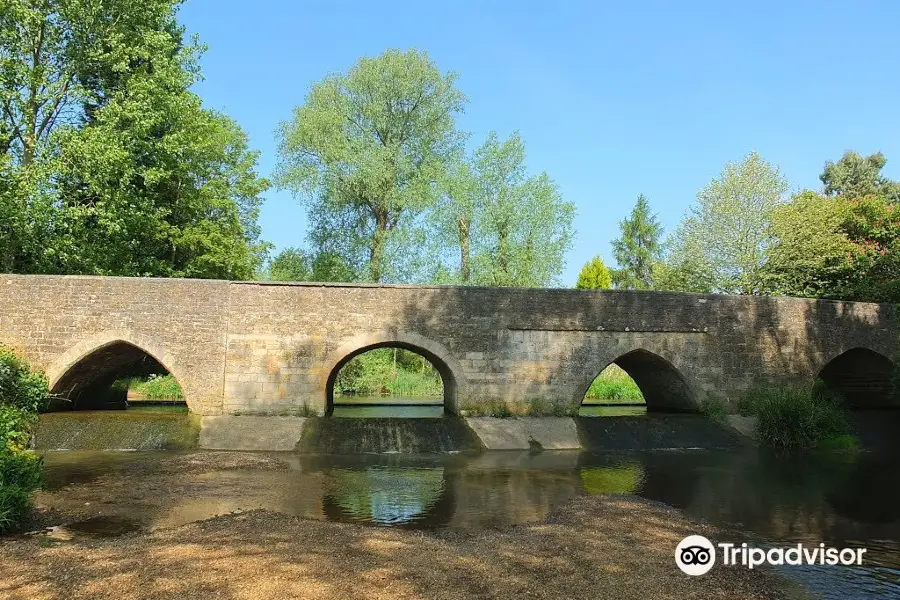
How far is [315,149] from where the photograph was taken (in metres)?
30.3

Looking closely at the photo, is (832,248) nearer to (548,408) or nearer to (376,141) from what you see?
(548,408)

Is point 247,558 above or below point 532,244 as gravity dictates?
below

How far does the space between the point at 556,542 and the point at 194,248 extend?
20099mm

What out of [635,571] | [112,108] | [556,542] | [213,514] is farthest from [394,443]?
[112,108]

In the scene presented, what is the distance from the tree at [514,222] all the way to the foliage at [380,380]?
16.9 feet

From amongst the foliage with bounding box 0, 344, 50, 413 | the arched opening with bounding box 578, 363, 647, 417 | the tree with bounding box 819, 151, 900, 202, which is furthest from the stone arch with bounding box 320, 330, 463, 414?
the tree with bounding box 819, 151, 900, 202

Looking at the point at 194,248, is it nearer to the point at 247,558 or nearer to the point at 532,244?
the point at 532,244

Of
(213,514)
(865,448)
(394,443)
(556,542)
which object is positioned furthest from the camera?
(865,448)

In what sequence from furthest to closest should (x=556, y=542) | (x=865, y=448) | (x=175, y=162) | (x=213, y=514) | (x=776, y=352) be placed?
(x=175, y=162), (x=776, y=352), (x=865, y=448), (x=213, y=514), (x=556, y=542)

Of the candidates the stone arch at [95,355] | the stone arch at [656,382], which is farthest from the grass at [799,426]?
the stone arch at [95,355]

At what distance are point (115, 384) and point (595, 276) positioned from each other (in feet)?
109

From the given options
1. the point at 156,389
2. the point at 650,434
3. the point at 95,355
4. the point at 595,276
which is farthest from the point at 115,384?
the point at 595,276

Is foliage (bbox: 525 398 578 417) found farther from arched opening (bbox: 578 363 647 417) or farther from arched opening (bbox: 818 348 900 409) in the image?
arched opening (bbox: 818 348 900 409)

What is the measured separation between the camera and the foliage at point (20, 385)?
10.7 m
